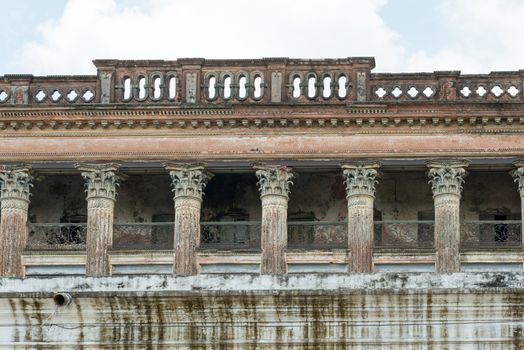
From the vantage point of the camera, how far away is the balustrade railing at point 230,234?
4238 cm

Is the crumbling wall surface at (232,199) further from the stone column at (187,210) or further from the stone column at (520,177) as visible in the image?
the stone column at (520,177)

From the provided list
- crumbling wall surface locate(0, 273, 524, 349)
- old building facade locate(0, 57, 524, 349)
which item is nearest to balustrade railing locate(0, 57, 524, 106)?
old building facade locate(0, 57, 524, 349)

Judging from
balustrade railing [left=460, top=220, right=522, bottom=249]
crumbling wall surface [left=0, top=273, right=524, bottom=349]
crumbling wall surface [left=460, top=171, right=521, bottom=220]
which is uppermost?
crumbling wall surface [left=460, top=171, right=521, bottom=220]

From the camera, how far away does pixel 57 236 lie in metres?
43.1

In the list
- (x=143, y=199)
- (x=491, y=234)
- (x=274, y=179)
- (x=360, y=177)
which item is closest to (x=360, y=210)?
A: (x=360, y=177)

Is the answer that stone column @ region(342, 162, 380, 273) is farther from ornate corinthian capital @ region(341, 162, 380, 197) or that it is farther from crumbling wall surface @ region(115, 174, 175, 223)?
crumbling wall surface @ region(115, 174, 175, 223)

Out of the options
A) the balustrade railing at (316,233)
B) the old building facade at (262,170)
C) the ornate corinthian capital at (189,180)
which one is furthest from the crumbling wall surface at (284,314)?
the balustrade railing at (316,233)

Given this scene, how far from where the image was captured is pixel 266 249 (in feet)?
135

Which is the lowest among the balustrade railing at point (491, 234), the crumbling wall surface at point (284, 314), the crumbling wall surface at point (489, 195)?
the crumbling wall surface at point (284, 314)

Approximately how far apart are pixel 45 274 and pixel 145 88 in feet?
19.6

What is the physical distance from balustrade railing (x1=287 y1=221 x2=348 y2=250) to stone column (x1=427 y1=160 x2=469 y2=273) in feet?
8.76

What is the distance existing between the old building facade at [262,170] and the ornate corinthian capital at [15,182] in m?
0.04

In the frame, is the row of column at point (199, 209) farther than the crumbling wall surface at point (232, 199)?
No

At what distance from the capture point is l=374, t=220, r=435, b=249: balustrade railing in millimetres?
42188
